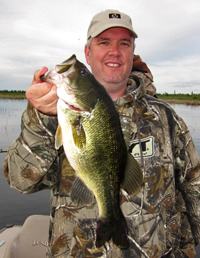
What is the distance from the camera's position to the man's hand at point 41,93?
179 cm

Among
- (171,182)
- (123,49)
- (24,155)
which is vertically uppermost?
(123,49)

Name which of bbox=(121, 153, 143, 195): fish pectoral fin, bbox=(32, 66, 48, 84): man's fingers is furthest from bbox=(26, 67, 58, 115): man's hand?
bbox=(121, 153, 143, 195): fish pectoral fin

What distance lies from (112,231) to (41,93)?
113cm

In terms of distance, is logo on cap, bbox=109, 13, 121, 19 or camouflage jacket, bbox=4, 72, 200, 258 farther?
logo on cap, bbox=109, 13, 121, 19

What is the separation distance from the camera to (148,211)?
2318 millimetres

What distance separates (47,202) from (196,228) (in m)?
5.02

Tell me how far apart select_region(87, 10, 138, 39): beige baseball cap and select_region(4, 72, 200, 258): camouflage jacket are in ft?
2.36

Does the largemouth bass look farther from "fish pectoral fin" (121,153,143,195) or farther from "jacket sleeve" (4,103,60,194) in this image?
"jacket sleeve" (4,103,60,194)

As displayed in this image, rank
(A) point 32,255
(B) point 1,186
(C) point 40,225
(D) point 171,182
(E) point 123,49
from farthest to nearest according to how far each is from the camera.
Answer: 1. (B) point 1,186
2. (C) point 40,225
3. (A) point 32,255
4. (E) point 123,49
5. (D) point 171,182

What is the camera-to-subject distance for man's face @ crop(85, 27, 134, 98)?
276cm

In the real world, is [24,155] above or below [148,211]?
above

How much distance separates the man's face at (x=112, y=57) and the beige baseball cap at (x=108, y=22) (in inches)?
2.7

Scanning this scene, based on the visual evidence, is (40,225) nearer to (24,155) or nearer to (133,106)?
(24,155)

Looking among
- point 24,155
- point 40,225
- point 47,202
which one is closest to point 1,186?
point 47,202
